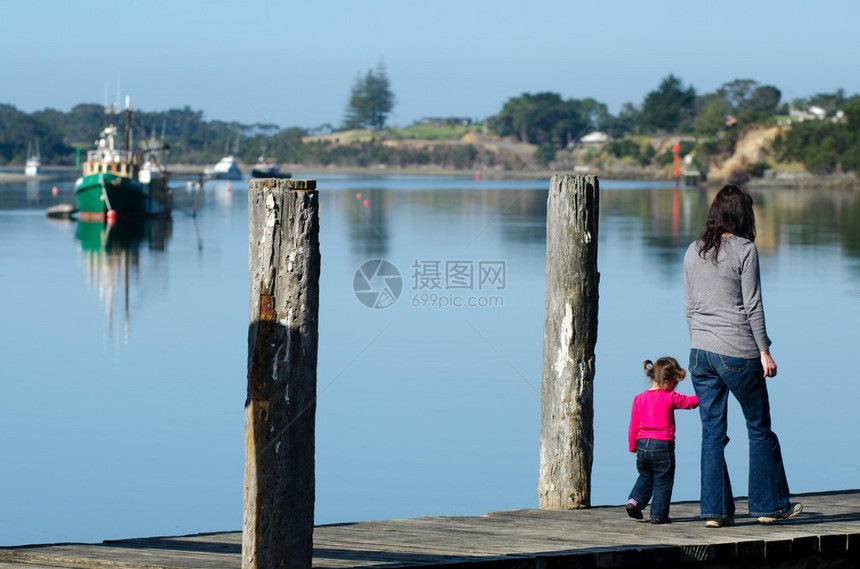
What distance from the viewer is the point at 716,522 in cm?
721

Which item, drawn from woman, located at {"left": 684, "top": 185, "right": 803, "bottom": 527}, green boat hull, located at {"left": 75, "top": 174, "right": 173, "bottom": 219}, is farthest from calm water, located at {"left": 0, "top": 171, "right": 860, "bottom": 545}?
green boat hull, located at {"left": 75, "top": 174, "right": 173, "bottom": 219}

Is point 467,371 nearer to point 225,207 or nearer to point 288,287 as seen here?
point 288,287

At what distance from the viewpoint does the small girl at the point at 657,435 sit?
284 inches

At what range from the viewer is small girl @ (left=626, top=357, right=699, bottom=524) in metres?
7.22

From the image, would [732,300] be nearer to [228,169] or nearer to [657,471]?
[657,471]

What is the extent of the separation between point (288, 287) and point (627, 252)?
113ft

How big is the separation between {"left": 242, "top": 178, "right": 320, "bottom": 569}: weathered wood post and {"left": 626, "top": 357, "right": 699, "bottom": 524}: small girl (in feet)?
7.86

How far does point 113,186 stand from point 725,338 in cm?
5764

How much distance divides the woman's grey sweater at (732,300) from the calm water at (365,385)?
4.16m

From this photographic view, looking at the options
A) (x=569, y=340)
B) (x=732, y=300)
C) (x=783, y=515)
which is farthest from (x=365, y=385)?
(x=732, y=300)

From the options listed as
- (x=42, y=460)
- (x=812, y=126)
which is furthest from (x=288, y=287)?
(x=812, y=126)

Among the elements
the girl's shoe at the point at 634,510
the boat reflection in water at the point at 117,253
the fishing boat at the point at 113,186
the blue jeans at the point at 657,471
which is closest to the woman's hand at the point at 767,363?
the blue jeans at the point at 657,471

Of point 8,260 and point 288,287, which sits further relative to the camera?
point 8,260

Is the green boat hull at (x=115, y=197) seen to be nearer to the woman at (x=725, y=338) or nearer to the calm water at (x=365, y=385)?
the calm water at (x=365, y=385)
